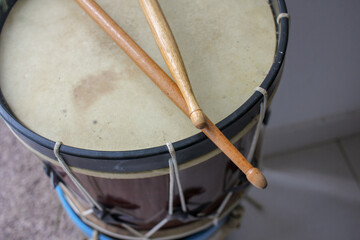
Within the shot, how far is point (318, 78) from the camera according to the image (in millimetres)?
1185

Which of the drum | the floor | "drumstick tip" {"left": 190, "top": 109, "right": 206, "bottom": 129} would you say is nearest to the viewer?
"drumstick tip" {"left": 190, "top": 109, "right": 206, "bottom": 129}

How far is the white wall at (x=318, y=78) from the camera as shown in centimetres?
99

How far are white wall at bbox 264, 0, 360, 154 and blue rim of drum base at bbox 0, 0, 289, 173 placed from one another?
0.44 meters

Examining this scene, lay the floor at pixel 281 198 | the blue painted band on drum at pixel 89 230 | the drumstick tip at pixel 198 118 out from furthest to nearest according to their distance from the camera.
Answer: the floor at pixel 281 198, the blue painted band on drum at pixel 89 230, the drumstick tip at pixel 198 118

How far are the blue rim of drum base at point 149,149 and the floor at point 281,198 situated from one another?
0.75 metres

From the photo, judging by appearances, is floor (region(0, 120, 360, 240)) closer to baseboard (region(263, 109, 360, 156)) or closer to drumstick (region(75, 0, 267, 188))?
baseboard (region(263, 109, 360, 156))

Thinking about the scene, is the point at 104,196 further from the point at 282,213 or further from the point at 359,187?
the point at 359,187

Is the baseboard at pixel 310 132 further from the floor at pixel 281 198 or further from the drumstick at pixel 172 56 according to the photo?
the drumstick at pixel 172 56

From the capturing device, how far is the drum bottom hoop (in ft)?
2.75

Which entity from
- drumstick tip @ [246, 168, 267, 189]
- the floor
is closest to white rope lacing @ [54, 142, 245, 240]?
drumstick tip @ [246, 168, 267, 189]

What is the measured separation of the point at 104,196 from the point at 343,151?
1004mm

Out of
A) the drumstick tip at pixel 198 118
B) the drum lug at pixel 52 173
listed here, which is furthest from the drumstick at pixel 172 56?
the drum lug at pixel 52 173

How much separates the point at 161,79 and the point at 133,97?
82mm

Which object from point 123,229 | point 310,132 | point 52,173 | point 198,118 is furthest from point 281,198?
point 198,118
